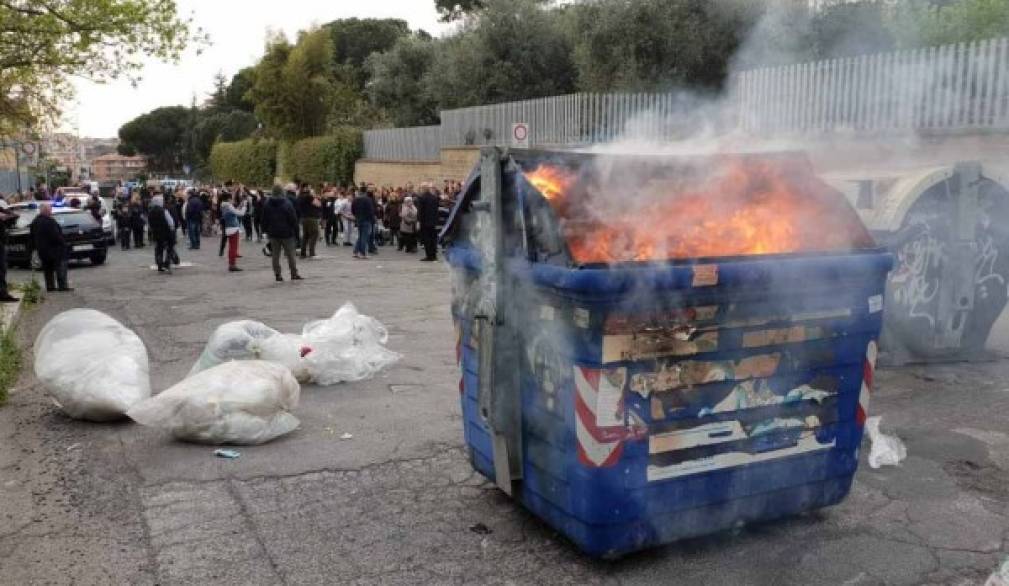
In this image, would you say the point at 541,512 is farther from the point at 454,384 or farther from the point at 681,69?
the point at 681,69

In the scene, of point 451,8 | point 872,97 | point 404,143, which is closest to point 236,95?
point 451,8

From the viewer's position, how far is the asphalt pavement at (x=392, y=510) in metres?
3.49

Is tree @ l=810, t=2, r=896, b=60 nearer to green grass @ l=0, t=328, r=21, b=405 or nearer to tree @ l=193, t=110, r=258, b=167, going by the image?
green grass @ l=0, t=328, r=21, b=405

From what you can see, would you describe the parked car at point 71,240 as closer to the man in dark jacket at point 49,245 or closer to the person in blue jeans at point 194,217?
the person in blue jeans at point 194,217

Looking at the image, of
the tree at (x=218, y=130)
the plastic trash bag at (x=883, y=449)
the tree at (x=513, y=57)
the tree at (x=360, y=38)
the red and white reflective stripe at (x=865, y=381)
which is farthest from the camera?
the tree at (x=218, y=130)

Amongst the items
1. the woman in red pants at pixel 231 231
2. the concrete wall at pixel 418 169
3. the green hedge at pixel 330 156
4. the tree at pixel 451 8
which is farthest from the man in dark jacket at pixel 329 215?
the tree at pixel 451 8

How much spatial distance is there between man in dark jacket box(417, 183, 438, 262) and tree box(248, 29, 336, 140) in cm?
2295

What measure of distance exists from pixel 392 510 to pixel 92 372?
2.77 meters

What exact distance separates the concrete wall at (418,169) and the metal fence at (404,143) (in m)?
0.33

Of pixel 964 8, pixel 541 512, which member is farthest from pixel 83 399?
pixel 964 8

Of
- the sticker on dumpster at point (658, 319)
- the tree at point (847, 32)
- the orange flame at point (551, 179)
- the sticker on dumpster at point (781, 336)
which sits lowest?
the sticker on dumpster at point (781, 336)

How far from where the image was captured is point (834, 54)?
1230cm

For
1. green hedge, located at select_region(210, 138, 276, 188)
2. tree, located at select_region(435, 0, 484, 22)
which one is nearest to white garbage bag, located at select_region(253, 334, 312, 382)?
tree, located at select_region(435, 0, 484, 22)

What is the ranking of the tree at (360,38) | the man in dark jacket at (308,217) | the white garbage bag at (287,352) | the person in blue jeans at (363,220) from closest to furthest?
1. the white garbage bag at (287,352)
2. the man in dark jacket at (308,217)
3. the person in blue jeans at (363,220)
4. the tree at (360,38)
